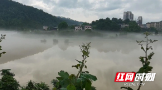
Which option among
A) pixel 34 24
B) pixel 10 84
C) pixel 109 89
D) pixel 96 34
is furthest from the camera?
pixel 34 24

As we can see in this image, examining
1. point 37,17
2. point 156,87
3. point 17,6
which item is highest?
point 17,6

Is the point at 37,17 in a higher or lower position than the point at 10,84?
higher

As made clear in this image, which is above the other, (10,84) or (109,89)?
(10,84)

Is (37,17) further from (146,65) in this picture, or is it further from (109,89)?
(146,65)

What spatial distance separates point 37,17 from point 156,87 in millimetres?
60265

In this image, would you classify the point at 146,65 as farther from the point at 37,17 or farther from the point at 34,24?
the point at 37,17

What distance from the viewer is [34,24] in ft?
170

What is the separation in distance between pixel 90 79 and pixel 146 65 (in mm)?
399

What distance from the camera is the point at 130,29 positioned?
4591 cm

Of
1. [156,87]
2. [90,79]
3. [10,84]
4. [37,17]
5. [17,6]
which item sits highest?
[17,6]

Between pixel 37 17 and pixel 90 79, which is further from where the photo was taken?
pixel 37 17

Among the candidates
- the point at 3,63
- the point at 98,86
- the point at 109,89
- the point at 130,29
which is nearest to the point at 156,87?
the point at 109,89

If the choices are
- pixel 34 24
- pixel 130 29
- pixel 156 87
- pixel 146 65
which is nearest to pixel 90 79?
pixel 146 65

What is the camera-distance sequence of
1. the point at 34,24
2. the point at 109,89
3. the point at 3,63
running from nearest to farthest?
the point at 109,89, the point at 3,63, the point at 34,24
